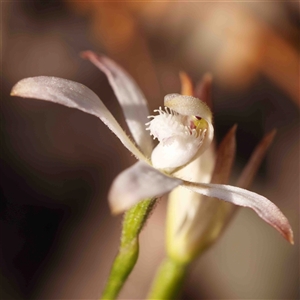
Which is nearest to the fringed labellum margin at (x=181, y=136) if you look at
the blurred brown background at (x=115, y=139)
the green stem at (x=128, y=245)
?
the green stem at (x=128, y=245)

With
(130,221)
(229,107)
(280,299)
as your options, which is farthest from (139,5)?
(130,221)

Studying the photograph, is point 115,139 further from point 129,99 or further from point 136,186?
point 136,186

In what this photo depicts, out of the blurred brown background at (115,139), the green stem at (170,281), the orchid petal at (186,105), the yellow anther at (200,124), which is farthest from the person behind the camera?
the blurred brown background at (115,139)

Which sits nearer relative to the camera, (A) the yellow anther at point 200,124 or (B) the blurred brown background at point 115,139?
(A) the yellow anther at point 200,124

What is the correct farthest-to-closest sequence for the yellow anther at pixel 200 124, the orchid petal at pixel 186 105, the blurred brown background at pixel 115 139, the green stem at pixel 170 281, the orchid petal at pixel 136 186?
the blurred brown background at pixel 115 139 < the green stem at pixel 170 281 < the yellow anther at pixel 200 124 < the orchid petal at pixel 186 105 < the orchid petal at pixel 136 186

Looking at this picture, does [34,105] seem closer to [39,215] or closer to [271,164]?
[39,215]

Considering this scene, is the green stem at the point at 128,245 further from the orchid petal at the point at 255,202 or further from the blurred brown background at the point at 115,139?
the blurred brown background at the point at 115,139
